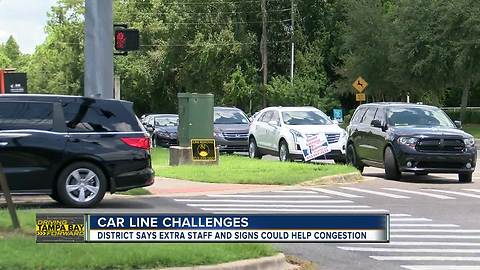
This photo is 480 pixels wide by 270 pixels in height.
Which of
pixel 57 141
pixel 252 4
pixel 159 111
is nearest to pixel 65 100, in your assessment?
pixel 57 141

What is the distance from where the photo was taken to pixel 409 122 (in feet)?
62.4

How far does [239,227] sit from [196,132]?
Answer: 15203 mm

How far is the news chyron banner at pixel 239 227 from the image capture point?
6.02 metres

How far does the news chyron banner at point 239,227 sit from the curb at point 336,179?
10.4m

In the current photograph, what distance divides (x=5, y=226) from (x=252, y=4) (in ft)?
176

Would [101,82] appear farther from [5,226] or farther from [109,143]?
[5,226]

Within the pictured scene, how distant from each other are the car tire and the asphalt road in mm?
1076

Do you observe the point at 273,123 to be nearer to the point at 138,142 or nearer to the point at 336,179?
the point at 336,179

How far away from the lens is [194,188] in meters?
15.8

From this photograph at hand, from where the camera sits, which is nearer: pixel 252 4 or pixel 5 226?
pixel 5 226

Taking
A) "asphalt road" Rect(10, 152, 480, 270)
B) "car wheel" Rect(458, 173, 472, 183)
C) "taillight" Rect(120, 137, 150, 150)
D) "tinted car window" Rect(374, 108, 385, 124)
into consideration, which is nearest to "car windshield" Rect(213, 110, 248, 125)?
"tinted car window" Rect(374, 108, 385, 124)

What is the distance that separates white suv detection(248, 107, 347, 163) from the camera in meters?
21.8

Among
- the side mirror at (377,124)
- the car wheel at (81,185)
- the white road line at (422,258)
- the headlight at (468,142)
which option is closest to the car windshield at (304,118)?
the side mirror at (377,124)

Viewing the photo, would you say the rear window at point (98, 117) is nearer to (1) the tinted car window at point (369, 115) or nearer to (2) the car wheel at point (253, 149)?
(1) the tinted car window at point (369, 115)
